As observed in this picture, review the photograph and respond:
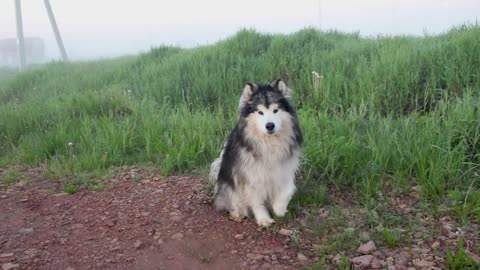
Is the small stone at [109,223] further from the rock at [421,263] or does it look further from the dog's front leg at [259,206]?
the rock at [421,263]

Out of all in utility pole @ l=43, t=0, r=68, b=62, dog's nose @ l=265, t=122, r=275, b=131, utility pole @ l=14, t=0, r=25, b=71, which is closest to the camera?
dog's nose @ l=265, t=122, r=275, b=131

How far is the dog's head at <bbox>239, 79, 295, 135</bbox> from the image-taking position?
9.91 feet

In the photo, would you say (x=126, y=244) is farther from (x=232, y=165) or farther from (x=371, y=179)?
(x=371, y=179)

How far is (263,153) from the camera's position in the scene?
3.15 meters

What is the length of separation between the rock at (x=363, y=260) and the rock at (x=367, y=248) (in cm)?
7

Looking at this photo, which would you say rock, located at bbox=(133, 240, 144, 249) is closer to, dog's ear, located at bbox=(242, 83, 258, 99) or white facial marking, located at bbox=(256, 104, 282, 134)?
white facial marking, located at bbox=(256, 104, 282, 134)

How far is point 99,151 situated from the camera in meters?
4.75

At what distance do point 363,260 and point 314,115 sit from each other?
245cm

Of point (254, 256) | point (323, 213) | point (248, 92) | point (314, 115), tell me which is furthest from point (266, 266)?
point (314, 115)

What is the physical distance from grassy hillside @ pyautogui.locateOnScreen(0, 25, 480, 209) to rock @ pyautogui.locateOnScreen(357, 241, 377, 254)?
57cm

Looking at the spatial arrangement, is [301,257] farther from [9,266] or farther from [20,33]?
[20,33]

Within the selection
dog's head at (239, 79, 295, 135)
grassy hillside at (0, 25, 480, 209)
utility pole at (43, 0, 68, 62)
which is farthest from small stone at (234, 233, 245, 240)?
utility pole at (43, 0, 68, 62)

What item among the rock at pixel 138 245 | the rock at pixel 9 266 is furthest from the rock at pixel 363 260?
the rock at pixel 9 266

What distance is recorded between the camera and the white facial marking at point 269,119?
9.80 feet
